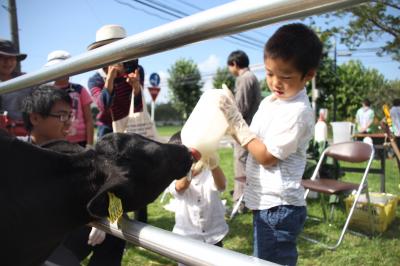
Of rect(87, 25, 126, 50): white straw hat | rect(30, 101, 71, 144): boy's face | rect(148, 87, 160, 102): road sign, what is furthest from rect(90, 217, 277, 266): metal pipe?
rect(148, 87, 160, 102): road sign

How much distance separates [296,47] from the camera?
1.01m

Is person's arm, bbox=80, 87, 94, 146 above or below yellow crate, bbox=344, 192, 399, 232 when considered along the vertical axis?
above

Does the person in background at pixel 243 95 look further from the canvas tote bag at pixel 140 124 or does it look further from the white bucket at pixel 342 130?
the white bucket at pixel 342 130

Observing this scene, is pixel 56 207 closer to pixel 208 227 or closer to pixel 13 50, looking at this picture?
pixel 208 227

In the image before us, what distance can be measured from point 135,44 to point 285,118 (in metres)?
0.65

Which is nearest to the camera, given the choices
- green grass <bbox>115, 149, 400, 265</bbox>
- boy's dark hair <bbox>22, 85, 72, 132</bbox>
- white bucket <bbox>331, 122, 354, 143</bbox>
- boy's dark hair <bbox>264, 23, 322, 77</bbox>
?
boy's dark hair <bbox>264, 23, 322, 77</bbox>

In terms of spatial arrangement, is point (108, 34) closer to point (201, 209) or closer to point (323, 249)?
point (201, 209)

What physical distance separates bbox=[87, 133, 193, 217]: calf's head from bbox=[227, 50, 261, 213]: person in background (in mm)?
2325

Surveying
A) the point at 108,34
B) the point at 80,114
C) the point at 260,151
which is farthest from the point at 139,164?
the point at 80,114

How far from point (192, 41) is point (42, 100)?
1286 mm

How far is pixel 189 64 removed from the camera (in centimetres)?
3441

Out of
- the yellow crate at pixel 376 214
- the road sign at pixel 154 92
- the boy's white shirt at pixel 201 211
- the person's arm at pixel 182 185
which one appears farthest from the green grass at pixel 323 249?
the road sign at pixel 154 92

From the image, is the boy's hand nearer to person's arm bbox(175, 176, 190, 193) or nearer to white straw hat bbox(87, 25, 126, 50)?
person's arm bbox(175, 176, 190, 193)

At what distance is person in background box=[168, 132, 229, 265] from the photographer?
1498 millimetres
